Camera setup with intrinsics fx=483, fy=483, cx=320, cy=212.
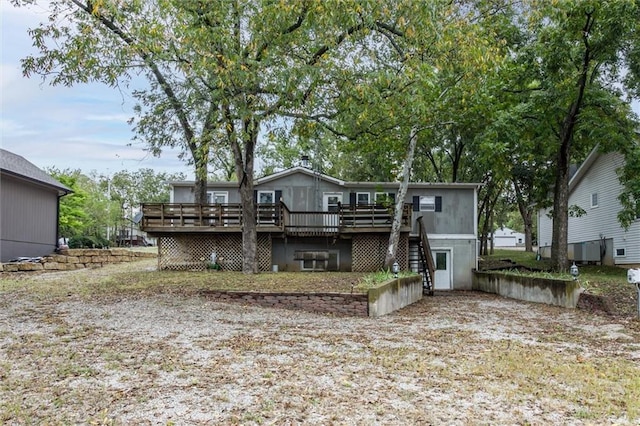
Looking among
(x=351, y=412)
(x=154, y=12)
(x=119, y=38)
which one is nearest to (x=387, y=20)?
(x=154, y=12)

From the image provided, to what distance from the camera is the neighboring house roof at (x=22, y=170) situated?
17.3m

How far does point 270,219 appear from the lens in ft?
56.2

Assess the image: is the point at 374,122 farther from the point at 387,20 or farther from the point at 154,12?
the point at 154,12

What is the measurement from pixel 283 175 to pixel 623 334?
12.9 metres

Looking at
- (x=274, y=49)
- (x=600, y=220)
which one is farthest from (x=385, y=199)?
(x=600, y=220)

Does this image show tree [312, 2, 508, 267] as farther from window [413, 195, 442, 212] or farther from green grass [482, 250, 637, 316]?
window [413, 195, 442, 212]

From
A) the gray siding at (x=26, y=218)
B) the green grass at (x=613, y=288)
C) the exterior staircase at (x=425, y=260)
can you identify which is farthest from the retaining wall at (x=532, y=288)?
the gray siding at (x=26, y=218)

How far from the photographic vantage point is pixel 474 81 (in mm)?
12195

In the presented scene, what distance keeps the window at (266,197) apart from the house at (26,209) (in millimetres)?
8671

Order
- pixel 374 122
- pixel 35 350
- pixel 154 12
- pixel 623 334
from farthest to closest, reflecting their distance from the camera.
Result: pixel 374 122 → pixel 154 12 → pixel 623 334 → pixel 35 350

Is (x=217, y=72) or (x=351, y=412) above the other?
(x=217, y=72)

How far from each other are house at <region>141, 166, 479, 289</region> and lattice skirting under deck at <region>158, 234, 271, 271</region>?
36 mm

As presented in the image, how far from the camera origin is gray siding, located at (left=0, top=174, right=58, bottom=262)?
17.2m

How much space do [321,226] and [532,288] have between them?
7347 mm
